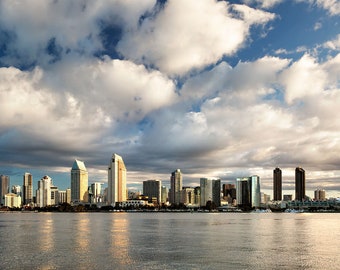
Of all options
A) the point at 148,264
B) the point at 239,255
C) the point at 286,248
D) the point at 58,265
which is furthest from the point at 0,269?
the point at 286,248

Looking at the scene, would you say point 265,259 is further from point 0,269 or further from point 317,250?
point 0,269

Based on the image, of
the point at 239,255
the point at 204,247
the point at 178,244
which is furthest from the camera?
the point at 178,244

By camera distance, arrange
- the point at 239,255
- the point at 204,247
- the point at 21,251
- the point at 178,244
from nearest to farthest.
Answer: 1. the point at 239,255
2. the point at 21,251
3. the point at 204,247
4. the point at 178,244

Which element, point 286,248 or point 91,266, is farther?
point 286,248

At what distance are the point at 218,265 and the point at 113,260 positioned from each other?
645 inches

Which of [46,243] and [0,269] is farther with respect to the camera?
[46,243]

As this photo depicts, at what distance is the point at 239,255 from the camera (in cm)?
7162

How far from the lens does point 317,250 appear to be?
80.5 metres

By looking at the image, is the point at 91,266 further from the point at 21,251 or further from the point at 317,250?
the point at 317,250

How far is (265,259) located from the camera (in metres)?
67.8

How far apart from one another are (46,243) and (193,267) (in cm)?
4240

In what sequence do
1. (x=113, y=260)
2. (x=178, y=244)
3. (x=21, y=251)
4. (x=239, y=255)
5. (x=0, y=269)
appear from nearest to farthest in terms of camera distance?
(x=0, y=269), (x=113, y=260), (x=239, y=255), (x=21, y=251), (x=178, y=244)

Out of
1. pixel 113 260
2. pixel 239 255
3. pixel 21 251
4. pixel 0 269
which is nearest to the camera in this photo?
pixel 0 269

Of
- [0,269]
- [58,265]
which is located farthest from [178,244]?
[0,269]
